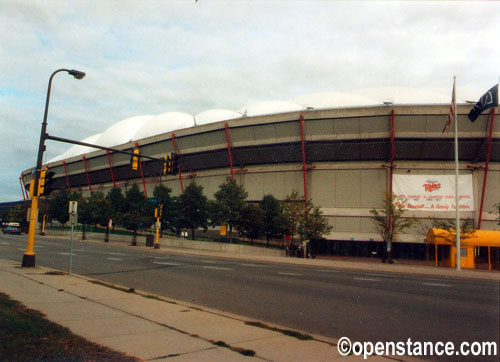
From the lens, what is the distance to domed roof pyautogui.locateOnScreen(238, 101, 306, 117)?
185 feet

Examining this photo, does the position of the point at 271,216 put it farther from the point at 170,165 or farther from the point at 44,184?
the point at 44,184

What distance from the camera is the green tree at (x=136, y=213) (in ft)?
166

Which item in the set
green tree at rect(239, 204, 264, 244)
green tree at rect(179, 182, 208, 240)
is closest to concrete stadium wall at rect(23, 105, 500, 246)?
green tree at rect(179, 182, 208, 240)

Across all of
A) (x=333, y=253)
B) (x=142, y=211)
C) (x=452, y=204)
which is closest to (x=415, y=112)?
(x=452, y=204)

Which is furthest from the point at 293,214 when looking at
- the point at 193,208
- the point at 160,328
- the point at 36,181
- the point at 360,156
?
the point at 160,328

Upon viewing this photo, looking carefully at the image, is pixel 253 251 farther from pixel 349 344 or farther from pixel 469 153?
pixel 349 344

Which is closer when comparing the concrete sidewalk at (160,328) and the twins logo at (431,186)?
the concrete sidewalk at (160,328)

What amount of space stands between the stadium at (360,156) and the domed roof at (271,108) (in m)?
0.15

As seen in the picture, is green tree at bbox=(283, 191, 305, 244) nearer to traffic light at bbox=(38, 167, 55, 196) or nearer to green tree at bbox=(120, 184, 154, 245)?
green tree at bbox=(120, 184, 154, 245)

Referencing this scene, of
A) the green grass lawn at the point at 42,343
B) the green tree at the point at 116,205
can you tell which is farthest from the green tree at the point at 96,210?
the green grass lawn at the point at 42,343

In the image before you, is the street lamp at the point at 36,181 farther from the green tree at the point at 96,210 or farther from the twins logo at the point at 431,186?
the twins logo at the point at 431,186

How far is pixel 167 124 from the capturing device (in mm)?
70125

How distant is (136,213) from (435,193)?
35846 mm

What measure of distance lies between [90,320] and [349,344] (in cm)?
504
